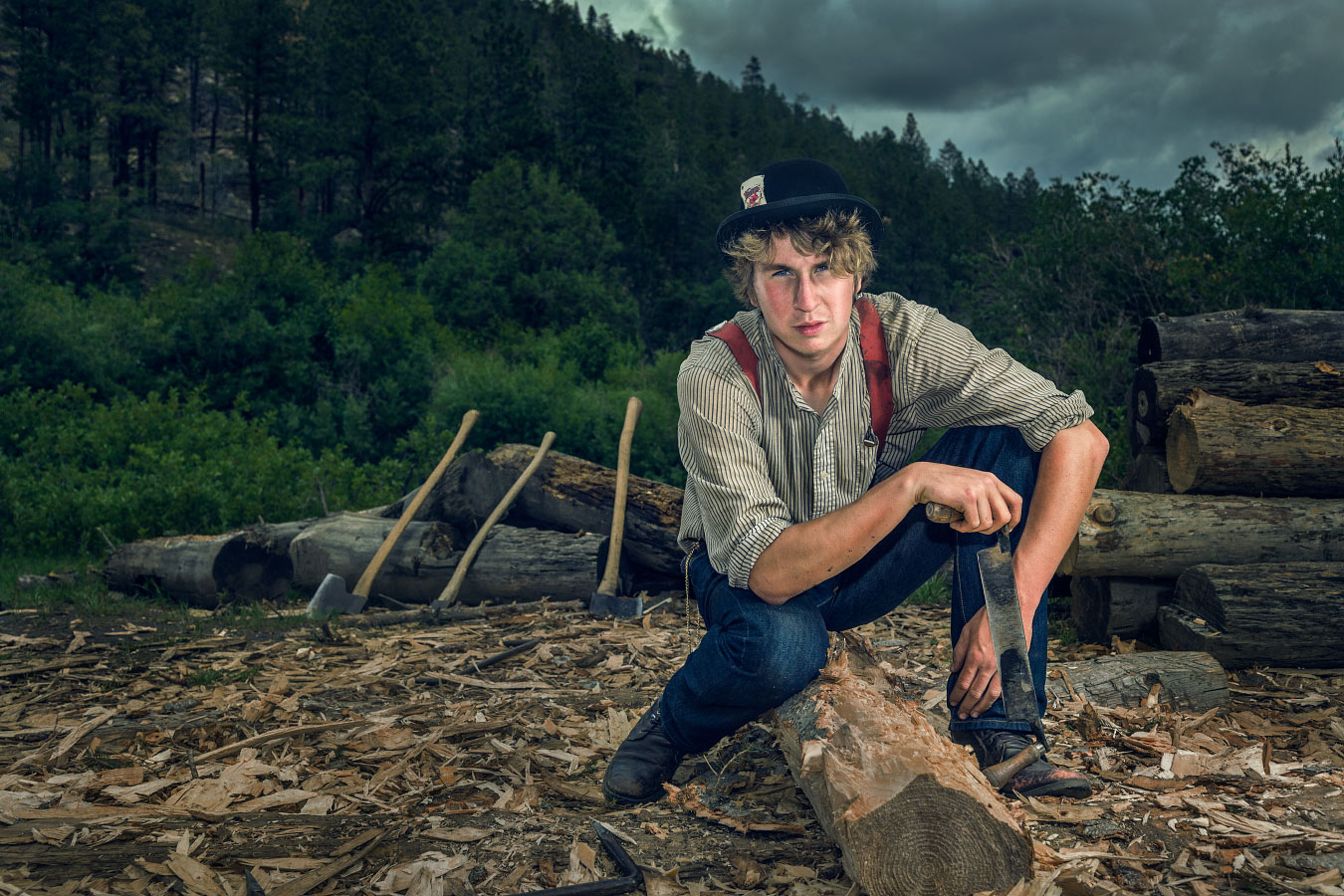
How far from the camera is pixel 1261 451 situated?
486 cm

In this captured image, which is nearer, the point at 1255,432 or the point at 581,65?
the point at 1255,432

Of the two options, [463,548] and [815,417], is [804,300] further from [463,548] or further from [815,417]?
[463,548]

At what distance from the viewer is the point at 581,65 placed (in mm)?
47906

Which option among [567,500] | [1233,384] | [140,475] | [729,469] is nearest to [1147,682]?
[1233,384]

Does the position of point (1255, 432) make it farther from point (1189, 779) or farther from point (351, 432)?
point (351, 432)

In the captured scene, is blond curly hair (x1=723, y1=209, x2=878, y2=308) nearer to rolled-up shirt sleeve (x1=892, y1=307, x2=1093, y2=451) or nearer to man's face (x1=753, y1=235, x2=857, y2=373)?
man's face (x1=753, y1=235, x2=857, y2=373)

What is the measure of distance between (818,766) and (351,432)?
15.8 metres

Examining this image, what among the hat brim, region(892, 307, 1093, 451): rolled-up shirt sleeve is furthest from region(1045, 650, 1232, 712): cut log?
the hat brim

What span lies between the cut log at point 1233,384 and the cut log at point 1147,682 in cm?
174

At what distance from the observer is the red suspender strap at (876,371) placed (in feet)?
9.82

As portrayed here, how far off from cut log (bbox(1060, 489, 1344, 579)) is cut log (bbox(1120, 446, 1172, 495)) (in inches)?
15.5

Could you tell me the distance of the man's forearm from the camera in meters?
2.82

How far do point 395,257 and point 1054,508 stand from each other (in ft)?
112

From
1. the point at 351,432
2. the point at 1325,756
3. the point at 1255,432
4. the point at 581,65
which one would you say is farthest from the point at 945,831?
the point at 581,65
